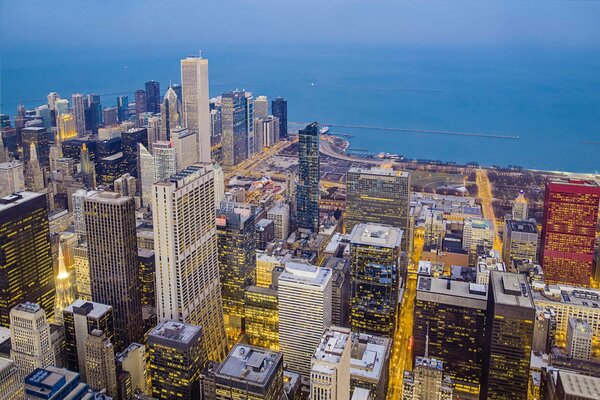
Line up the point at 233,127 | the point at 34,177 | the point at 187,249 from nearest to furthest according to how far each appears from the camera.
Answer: the point at 187,249 → the point at 34,177 → the point at 233,127

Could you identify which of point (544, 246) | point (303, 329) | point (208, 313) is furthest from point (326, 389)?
point (544, 246)

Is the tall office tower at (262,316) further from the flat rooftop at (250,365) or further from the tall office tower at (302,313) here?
the flat rooftop at (250,365)

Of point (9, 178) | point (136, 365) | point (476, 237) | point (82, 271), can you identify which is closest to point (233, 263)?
point (82, 271)

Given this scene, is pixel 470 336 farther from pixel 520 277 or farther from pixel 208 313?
pixel 208 313

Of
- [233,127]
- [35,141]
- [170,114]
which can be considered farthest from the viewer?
[233,127]

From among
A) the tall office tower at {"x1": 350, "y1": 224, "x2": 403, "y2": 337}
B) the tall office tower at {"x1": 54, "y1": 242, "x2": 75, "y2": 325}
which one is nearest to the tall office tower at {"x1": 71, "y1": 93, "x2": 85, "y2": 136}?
the tall office tower at {"x1": 54, "y1": 242, "x2": 75, "y2": 325}

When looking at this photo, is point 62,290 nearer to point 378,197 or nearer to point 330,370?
point 330,370
